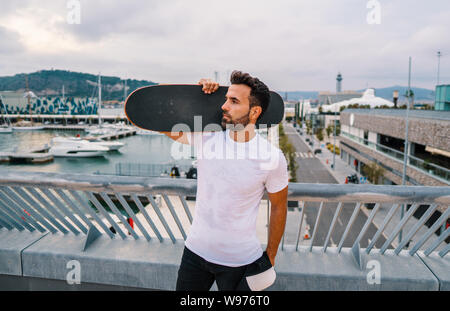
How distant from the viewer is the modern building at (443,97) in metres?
20.5

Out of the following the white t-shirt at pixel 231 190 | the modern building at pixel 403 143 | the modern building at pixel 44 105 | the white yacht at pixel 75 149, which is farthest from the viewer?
the modern building at pixel 44 105

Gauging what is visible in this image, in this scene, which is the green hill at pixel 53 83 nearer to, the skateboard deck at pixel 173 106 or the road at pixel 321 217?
the road at pixel 321 217

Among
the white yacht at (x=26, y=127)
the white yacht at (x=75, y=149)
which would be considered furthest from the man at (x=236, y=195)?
the white yacht at (x=26, y=127)

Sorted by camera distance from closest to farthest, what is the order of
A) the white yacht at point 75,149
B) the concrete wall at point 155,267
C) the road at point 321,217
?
the concrete wall at point 155,267, the road at point 321,217, the white yacht at point 75,149

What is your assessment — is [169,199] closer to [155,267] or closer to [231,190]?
[155,267]

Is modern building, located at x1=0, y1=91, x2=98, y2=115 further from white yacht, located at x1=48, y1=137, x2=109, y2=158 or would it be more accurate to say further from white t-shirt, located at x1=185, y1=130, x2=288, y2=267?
white t-shirt, located at x1=185, y1=130, x2=288, y2=267

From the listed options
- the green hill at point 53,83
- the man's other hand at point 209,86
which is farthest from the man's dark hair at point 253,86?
the green hill at point 53,83

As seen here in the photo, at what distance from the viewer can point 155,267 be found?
2.30m

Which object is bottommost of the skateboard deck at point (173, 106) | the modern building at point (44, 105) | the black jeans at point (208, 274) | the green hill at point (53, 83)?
the black jeans at point (208, 274)

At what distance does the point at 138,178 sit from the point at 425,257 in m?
2.32

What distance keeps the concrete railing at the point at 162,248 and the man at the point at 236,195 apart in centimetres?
58

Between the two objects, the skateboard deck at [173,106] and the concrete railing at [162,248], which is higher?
the skateboard deck at [173,106]

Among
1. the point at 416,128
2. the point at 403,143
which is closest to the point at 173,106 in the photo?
the point at 416,128

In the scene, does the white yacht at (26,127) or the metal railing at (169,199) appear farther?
the white yacht at (26,127)
